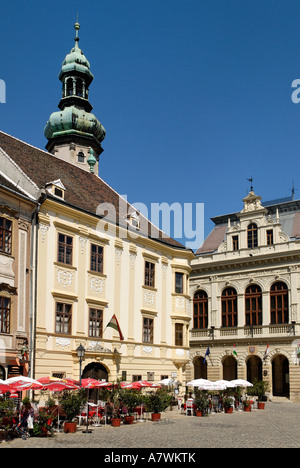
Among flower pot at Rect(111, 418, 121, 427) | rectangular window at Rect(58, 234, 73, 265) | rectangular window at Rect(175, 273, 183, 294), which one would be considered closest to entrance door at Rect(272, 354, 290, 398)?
rectangular window at Rect(175, 273, 183, 294)

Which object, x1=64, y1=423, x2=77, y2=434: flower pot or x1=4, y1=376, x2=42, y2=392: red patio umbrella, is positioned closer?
x1=4, y1=376, x2=42, y2=392: red patio umbrella

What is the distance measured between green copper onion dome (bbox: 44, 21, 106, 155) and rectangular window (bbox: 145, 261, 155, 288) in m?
22.9

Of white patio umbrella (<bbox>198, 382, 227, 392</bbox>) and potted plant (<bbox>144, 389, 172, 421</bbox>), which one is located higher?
white patio umbrella (<bbox>198, 382, 227, 392</bbox>)

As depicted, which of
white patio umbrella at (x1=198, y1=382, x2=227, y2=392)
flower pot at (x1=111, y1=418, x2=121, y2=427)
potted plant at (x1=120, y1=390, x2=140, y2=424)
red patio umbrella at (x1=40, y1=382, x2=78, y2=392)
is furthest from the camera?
white patio umbrella at (x1=198, y1=382, x2=227, y2=392)

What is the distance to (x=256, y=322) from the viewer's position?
53406 mm

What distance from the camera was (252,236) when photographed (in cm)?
5497

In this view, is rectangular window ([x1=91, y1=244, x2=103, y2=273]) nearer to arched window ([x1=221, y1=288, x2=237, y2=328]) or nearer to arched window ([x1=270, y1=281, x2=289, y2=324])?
arched window ([x1=270, y1=281, x2=289, y2=324])

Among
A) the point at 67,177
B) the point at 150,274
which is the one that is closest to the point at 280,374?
the point at 150,274

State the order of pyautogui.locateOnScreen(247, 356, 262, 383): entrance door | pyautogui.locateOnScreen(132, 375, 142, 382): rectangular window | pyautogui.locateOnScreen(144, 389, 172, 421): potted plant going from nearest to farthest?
pyautogui.locateOnScreen(144, 389, 172, 421): potted plant → pyautogui.locateOnScreen(132, 375, 142, 382): rectangular window → pyautogui.locateOnScreen(247, 356, 262, 383): entrance door

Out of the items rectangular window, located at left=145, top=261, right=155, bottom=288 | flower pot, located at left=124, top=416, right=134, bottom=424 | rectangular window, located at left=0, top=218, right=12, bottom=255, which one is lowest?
flower pot, located at left=124, top=416, right=134, bottom=424

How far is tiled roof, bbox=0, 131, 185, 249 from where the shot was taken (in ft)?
109

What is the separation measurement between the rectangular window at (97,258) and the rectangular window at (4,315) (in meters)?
6.91

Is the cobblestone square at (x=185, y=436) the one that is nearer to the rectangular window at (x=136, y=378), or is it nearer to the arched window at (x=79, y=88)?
the rectangular window at (x=136, y=378)

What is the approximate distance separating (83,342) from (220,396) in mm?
9675
